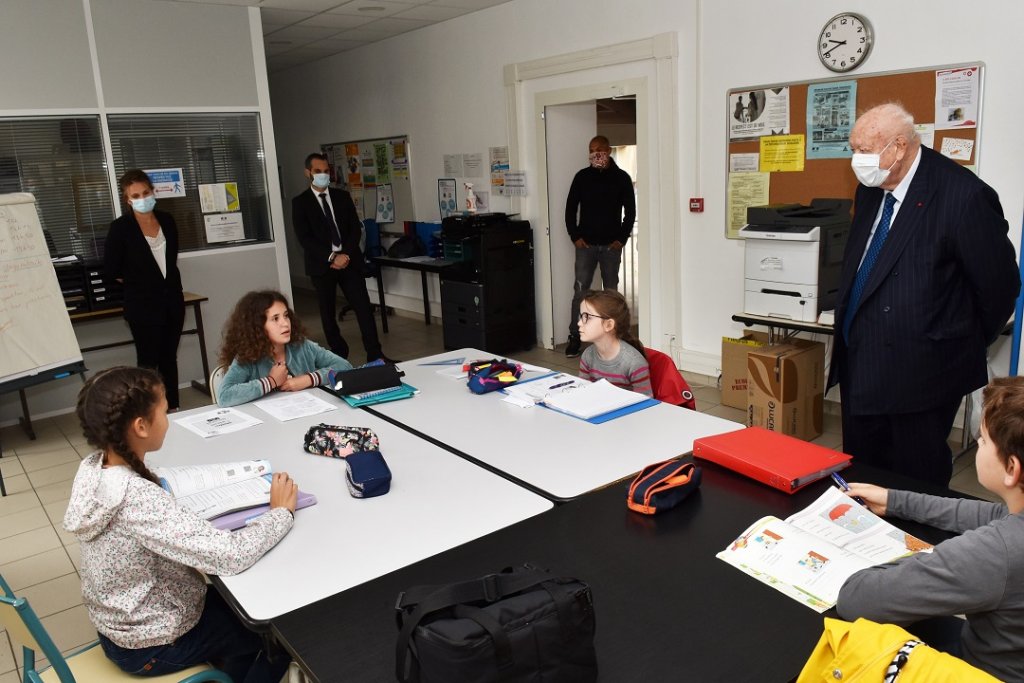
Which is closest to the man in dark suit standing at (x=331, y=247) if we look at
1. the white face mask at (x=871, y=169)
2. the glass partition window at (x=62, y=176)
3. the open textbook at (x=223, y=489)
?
the glass partition window at (x=62, y=176)

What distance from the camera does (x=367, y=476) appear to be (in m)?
1.95

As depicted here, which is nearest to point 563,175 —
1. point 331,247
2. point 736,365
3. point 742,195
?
point 742,195

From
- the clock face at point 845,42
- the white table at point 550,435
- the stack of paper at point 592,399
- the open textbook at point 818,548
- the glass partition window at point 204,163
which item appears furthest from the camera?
the glass partition window at point 204,163

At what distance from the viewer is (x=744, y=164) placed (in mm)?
4645

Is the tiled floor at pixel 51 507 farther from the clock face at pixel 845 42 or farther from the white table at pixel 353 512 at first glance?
the clock face at pixel 845 42

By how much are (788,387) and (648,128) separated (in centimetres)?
207

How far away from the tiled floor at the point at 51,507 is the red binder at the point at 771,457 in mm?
1902

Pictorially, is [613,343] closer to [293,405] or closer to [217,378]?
[293,405]

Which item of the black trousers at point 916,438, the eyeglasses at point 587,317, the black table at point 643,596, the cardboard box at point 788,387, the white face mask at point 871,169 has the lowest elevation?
the cardboard box at point 788,387

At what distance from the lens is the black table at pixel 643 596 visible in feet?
4.12

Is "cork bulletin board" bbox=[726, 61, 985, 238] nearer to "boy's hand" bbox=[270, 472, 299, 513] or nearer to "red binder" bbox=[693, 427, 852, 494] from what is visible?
"red binder" bbox=[693, 427, 852, 494]

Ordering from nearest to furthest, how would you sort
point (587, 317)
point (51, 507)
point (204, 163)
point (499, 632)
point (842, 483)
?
point (499, 632) < point (842, 483) < point (587, 317) < point (51, 507) < point (204, 163)

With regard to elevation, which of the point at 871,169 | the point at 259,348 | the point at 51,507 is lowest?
the point at 51,507

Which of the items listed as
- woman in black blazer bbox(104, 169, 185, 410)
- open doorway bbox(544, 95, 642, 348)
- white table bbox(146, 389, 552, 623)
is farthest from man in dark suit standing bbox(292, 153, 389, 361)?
white table bbox(146, 389, 552, 623)
